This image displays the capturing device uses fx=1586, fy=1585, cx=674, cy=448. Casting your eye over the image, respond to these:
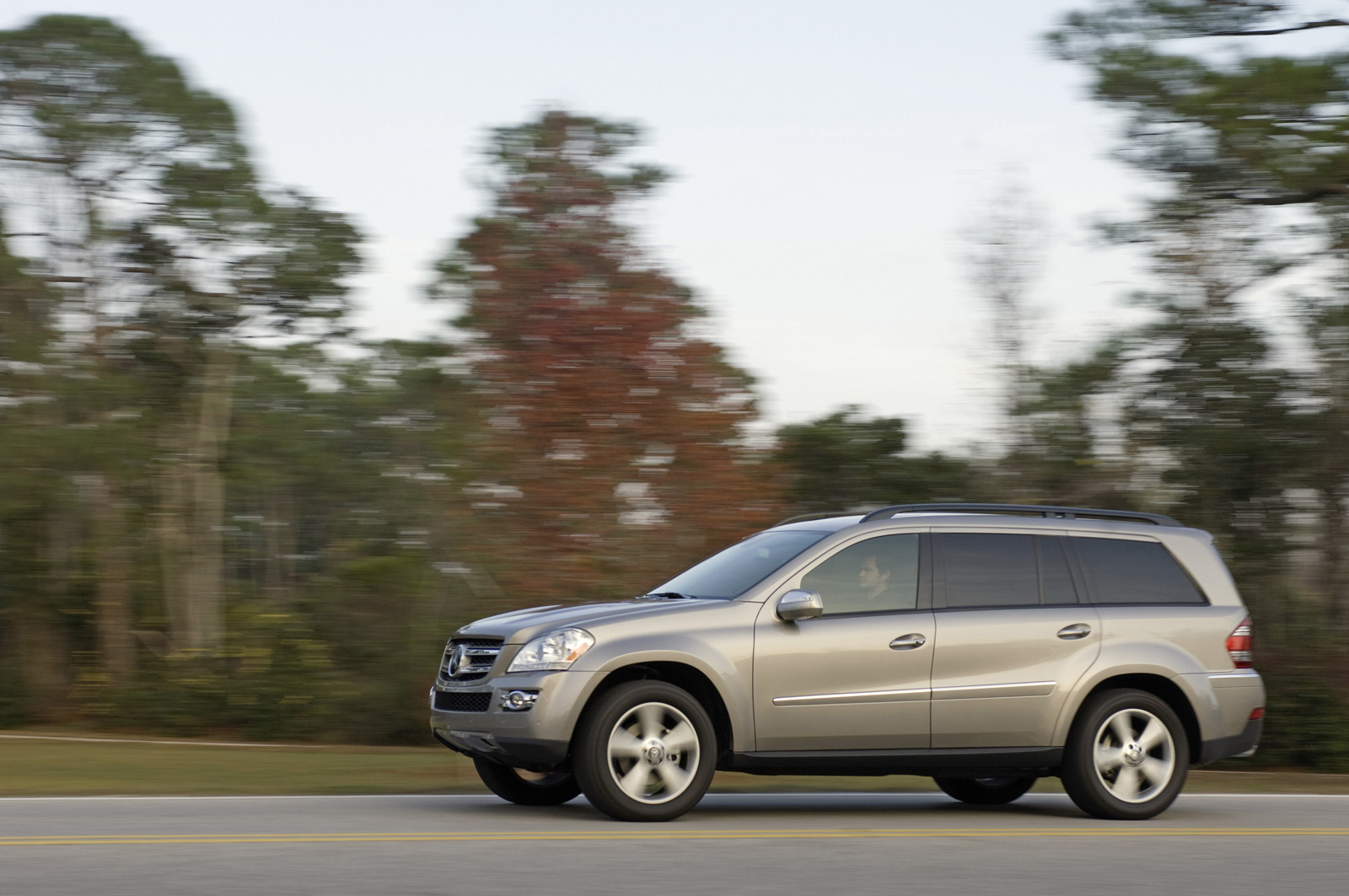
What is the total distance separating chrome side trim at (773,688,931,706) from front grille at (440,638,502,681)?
1.70m

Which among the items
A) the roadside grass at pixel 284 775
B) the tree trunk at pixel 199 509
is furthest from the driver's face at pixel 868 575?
the tree trunk at pixel 199 509

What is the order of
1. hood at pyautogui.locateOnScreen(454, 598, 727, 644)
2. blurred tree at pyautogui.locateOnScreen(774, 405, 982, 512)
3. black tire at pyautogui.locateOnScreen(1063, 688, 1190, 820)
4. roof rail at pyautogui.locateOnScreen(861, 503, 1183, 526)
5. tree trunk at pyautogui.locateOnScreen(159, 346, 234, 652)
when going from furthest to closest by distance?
tree trunk at pyautogui.locateOnScreen(159, 346, 234, 652), blurred tree at pyautogui.locateOnScreen(774, 405, 982, 512), roof rail at pyautogui.locateOnScreen(861, 503, 1183, 526), black tire at pyautogui.locateOnScreen(1063, 688, 1190, 820), hood at pyautogui.locateOnScreen(454, 598, 727, 644)

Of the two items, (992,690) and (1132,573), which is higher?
(1132,573)

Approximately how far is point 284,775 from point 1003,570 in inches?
269

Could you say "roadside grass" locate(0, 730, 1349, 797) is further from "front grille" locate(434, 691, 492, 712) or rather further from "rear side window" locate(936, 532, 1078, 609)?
"rear side window" locate(936, 532, 1078, 609)

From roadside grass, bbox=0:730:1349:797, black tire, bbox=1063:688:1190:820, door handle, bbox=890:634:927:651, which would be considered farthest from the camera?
roadside grass, bbox=0:730:1349:797

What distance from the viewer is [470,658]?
9594 millimetres

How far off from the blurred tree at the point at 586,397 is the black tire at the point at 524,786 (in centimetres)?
551

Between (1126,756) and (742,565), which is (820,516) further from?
(1126,756)

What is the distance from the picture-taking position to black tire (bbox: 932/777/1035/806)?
438 inches

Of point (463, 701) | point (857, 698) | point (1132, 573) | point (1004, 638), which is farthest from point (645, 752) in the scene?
point (1132, 573)

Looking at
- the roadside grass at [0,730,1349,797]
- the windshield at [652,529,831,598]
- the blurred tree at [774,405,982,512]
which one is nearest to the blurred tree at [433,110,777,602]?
the roadside grass at [0,730,1349,797]

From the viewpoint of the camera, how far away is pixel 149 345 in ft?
69.7

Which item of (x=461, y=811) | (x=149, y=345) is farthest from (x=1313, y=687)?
(x=149, y=345)
